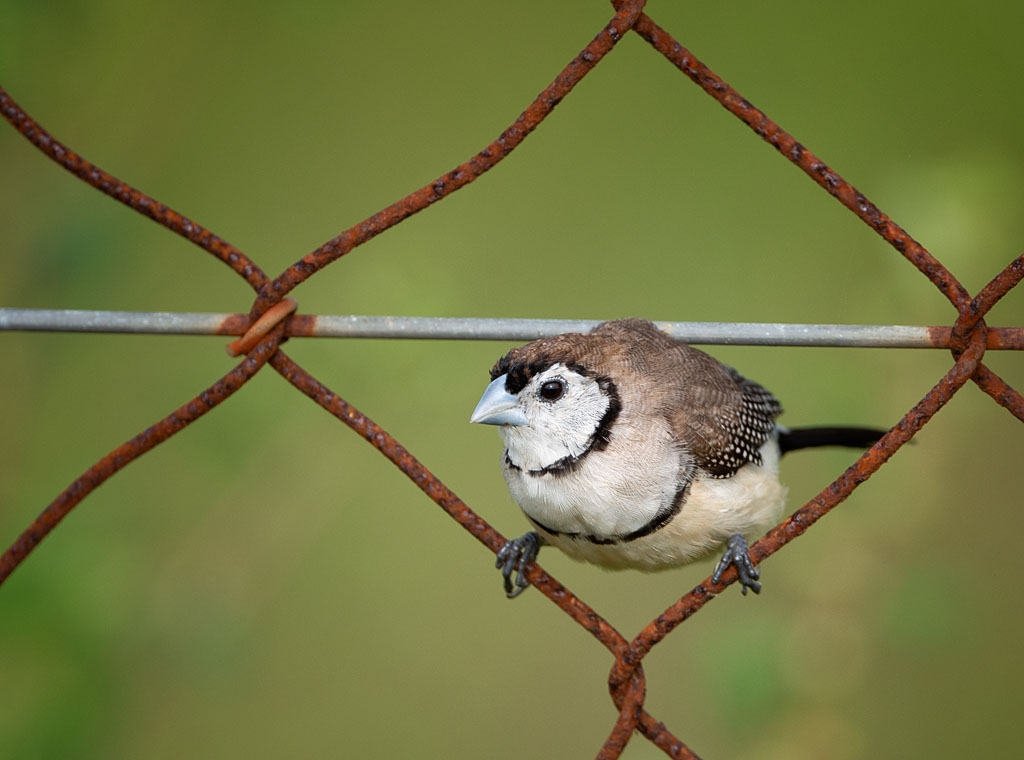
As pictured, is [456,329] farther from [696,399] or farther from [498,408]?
[696,399]

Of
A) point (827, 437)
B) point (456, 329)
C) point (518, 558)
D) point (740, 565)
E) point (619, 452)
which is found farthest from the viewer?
point (827, 437)

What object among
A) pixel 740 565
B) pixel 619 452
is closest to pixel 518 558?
pixel 619 452

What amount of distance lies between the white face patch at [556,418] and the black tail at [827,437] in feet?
1.19

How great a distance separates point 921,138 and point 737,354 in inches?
18.0

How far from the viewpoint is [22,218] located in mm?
1771

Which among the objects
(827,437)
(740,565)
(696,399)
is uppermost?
(827,437)

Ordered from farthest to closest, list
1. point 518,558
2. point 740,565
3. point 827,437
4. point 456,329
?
point 827,437
point 518,558
point 740,565
point 456,329

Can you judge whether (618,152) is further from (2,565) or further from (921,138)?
(2,565)

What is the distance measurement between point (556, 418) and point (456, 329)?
0.30 m

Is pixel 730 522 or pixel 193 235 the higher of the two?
pixel 730 522

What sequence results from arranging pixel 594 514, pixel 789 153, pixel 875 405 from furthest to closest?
1. pixel 875 405
2. pixel 594 514
3. pixel 789 153

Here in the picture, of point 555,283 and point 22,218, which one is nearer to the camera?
point 22,218

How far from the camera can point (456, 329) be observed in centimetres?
83

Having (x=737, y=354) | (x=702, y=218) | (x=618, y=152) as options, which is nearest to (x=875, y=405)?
(x=737, y=354)
